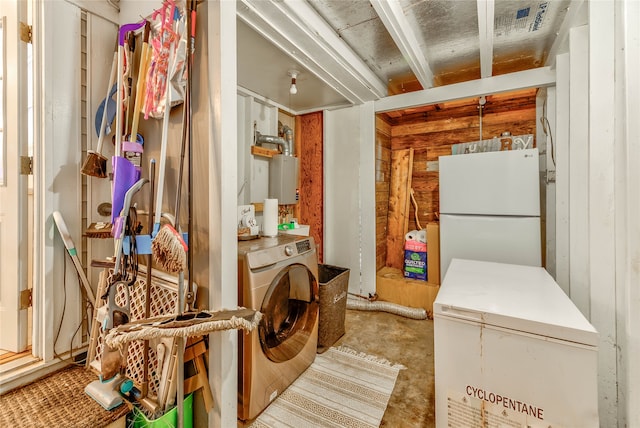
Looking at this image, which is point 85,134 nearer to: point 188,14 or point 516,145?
point 188,14

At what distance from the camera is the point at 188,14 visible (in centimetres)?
123

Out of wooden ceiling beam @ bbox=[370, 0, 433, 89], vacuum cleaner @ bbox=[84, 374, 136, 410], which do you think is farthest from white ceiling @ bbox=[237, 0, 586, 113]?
vacuum cleaner @ bbox=[84, 374, 136, 410]

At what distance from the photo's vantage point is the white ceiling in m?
1.76

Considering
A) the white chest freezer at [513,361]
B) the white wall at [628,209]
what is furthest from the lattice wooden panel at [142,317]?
the white wall at [628,209]

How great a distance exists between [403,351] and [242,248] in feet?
5.22

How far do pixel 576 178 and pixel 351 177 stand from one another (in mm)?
2004

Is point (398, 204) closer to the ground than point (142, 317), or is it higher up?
higher up

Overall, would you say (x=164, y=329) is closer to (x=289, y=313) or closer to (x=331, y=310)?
(x=289, y=313)

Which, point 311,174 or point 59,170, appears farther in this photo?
point 311,174

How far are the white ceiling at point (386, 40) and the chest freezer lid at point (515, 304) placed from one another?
1655 millimetres

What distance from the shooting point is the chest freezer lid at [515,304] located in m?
1.13

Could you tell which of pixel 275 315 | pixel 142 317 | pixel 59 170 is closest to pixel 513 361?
pixel 275 315

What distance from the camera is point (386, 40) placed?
219cm

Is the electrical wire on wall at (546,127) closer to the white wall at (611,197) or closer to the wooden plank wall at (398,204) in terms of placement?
the white wall at (611,197)
